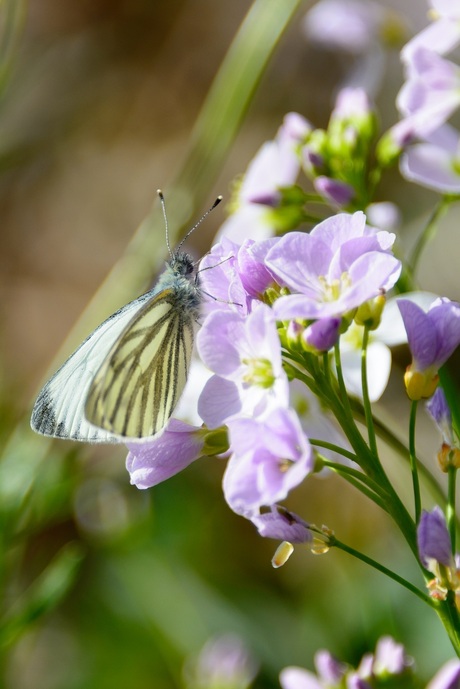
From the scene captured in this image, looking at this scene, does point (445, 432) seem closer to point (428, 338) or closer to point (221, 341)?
point (428, 338)

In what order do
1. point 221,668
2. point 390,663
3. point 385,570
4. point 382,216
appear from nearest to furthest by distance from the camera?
point 385,570
point 390,663
point 382,216
point 221,668

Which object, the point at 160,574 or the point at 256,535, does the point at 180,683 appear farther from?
the point at 256,535

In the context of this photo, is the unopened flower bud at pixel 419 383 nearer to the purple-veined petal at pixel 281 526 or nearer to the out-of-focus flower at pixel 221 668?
the purple-veined petal at pixel 281 526

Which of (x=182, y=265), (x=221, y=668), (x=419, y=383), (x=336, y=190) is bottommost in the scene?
(x=221, y=668)

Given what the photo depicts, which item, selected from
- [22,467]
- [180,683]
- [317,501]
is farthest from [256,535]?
[22,467]

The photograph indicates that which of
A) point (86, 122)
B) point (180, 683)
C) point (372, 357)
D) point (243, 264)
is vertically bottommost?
point (180, 683)

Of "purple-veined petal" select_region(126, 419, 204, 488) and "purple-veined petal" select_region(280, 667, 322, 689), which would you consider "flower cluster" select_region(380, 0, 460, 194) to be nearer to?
"purple-veined petal" select_region(126, 419, 204, 488)

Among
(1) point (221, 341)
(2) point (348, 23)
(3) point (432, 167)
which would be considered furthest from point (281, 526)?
(2) point (348, 23)
